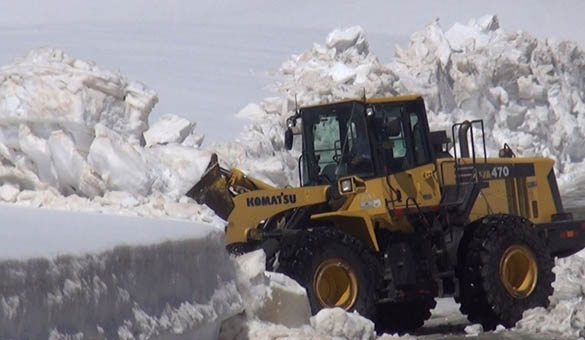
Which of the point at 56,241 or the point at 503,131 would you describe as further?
the point at 503,131

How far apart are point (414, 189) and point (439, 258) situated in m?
0.64

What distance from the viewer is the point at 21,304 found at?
5098mm

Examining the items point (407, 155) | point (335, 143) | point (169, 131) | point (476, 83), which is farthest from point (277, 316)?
point (476, 83)

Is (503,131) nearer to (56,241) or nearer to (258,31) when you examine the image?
(258,31)

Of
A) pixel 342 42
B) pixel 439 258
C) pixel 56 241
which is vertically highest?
pixel 342 42

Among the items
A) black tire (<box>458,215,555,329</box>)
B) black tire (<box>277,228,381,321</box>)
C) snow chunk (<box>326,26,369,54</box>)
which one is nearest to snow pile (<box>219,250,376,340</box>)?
black tire (<box>277,228,381,321</box>)

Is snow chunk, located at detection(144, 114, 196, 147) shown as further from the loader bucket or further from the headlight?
the headlight

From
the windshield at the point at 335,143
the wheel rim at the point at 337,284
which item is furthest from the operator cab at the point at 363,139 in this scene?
the wheel rim at the point at 337,284

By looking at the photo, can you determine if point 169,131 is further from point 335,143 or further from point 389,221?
point 389,221

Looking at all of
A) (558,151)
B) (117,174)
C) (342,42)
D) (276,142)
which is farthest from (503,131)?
(117,174)

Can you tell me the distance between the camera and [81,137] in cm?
1404

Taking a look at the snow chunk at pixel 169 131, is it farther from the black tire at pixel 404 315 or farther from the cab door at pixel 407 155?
the cab door at pixel 407 155

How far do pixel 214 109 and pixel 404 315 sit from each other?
1028 cm

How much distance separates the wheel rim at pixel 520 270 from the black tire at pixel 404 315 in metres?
0.72
